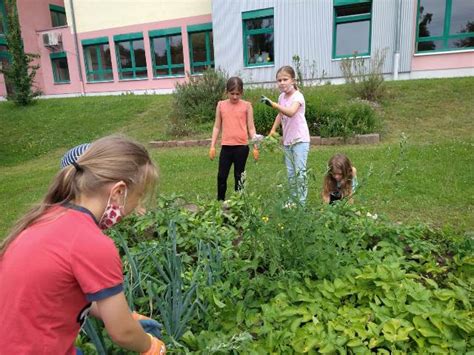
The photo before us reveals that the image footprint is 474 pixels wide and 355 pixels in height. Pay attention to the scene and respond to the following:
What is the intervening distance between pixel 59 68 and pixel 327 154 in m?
21.1

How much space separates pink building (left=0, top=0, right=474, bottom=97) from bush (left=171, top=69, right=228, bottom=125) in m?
5.15

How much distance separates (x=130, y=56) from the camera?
21250 mm

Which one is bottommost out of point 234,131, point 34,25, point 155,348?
point 155,348

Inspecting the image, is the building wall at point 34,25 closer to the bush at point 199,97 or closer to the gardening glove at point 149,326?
the bush at point 199,97

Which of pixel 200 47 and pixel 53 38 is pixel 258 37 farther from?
pixel 53 38

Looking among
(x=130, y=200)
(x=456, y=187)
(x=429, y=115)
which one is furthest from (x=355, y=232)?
(x=429, y=115)

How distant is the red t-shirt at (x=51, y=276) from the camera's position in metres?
1.11

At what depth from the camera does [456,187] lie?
201 inches

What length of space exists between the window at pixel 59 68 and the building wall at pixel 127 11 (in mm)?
2556

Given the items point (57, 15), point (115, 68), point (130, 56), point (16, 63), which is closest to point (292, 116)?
point (16, 63)

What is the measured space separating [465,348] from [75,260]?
1.54m

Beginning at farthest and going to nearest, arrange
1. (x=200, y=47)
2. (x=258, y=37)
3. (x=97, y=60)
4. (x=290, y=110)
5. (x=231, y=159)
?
(x=97, y=60), (x=200, y=47), (x=258, y=37), (x=231, y=159), (x=290, y=110)

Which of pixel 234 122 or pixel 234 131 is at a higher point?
pixel 234 122

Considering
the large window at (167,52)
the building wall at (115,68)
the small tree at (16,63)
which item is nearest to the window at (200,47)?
the building wall at (115,68)
